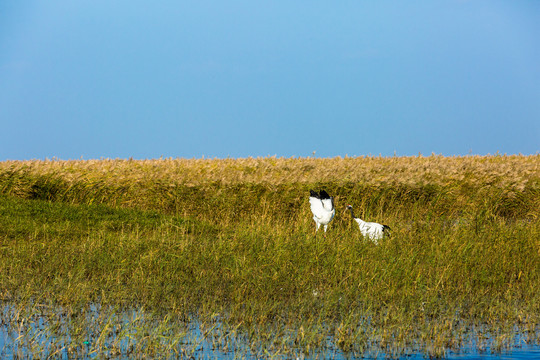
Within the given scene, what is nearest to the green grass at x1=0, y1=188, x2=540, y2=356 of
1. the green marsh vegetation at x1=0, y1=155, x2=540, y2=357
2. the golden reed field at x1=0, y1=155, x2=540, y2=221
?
the green marsh vegetation at x1=0, y1=155, x2=540, y2=357

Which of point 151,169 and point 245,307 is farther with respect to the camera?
point 151,169

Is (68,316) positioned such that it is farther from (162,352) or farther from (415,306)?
(415,306)

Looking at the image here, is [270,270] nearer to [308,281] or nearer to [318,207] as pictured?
[308,281]

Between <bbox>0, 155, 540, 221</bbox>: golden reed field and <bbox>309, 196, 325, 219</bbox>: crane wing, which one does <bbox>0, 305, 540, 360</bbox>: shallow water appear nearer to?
<bbox>309, 196, 325, 219</bbox>: crane wing

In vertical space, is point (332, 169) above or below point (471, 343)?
above

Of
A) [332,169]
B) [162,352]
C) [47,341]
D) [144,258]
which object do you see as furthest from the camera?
[332,169]

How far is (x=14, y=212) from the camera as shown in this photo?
1473 centimetres

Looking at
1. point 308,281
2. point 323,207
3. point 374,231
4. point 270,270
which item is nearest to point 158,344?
point 308,281

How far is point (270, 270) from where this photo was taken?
8375mm

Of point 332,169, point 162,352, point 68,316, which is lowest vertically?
point 162,352

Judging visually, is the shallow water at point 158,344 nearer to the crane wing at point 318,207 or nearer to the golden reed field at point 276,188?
the crane wing at point 318,207

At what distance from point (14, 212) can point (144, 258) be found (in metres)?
7.45

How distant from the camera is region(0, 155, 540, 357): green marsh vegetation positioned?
5.69 m

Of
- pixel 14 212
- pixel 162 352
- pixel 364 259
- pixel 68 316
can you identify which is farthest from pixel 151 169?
pixel 162 352
